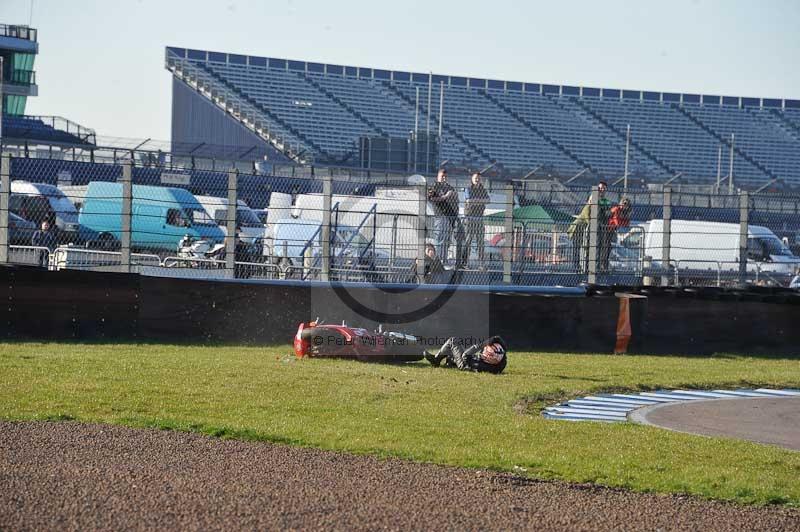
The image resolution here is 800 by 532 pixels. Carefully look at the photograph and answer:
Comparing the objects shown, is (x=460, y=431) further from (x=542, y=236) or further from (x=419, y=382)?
(x=542, y=236)

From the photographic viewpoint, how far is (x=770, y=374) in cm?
1225

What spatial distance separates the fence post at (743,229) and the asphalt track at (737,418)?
19.8 feet

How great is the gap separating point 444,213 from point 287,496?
10035 millimetres

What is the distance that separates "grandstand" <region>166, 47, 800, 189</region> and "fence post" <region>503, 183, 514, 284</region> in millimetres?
36584

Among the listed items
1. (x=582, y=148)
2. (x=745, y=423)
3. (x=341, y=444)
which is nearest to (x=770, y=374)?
(x=745, y=423)

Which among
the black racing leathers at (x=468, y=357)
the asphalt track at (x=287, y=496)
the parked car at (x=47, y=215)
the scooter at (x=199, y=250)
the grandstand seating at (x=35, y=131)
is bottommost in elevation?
the asphalt track at (x=287, y=496)

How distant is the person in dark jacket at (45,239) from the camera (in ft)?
50.5

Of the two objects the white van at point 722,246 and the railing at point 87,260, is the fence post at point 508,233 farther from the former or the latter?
the white van at point 722,246

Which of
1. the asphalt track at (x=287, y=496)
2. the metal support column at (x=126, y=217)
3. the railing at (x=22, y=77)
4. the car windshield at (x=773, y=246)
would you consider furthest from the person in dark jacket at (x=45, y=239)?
the railing at (x=22, y=77)

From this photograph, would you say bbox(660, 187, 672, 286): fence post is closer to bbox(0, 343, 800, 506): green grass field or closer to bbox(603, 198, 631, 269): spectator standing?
bbox(603, 198, 631, 269): spectator standing

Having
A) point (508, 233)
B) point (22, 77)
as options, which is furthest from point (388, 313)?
point (22, 77)

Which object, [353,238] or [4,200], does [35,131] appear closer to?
[353,238]

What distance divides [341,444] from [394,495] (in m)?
1.30

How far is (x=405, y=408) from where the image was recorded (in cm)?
846
